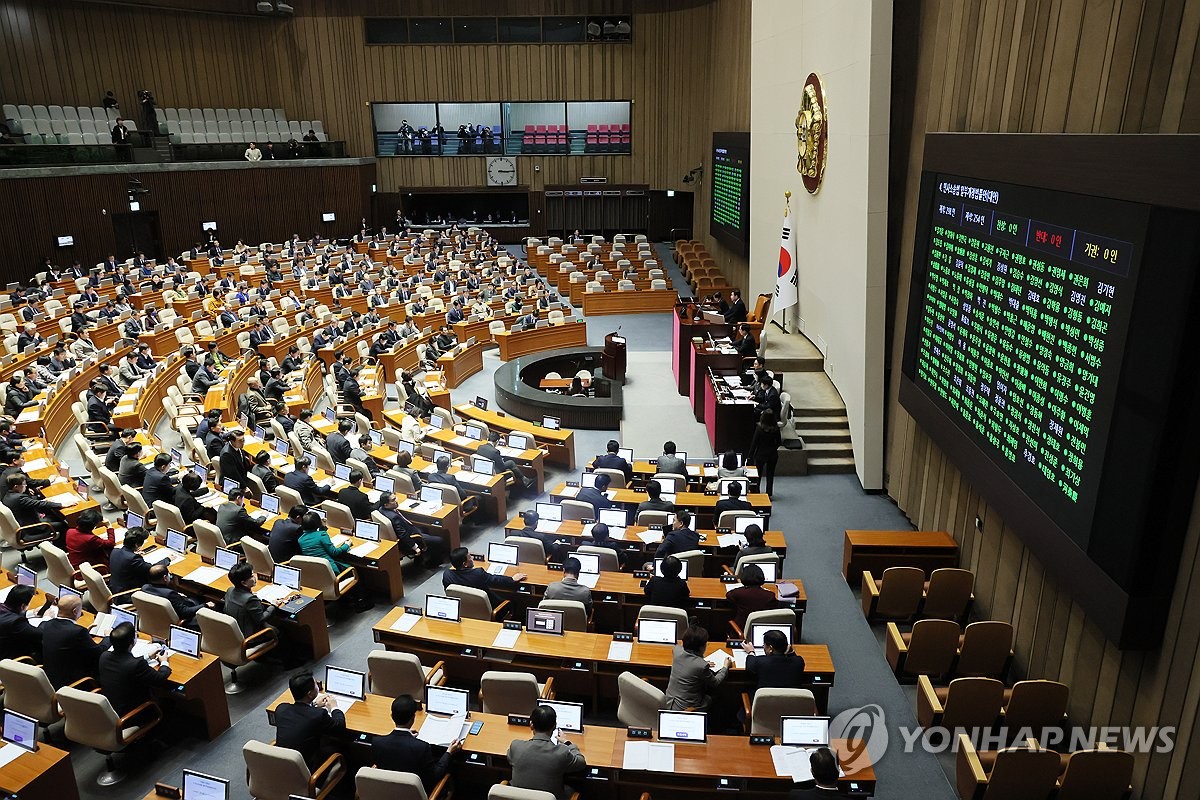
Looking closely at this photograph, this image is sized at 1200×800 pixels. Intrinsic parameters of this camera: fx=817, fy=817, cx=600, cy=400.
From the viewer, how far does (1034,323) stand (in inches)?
252

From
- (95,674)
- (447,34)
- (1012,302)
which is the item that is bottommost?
(95,674)

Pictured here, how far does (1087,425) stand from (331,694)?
5790 mm

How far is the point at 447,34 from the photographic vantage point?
31969 millimetres

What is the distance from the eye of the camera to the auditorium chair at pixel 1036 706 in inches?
239

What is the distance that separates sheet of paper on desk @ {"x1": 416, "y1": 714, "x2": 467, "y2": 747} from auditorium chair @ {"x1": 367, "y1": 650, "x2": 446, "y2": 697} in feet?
1.42

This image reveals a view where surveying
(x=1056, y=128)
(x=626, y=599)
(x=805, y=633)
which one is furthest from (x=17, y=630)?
(x=1056, y=128)

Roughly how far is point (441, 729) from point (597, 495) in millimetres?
4323

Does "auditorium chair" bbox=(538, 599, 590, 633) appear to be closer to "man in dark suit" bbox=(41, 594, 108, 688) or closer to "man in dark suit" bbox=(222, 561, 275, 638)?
"man in dark suit" bbox=(222, 561, 275, 638)

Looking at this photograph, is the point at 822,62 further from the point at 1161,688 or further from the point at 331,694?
the point at 331,694

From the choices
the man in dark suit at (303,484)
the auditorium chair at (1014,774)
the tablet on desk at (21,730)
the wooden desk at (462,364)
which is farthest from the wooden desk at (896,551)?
the wooden desk at (462,364)

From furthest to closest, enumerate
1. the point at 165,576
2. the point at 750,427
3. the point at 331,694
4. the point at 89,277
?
the point at 89,277, the point at 750,427, the point at 165,576, the point at 331,694

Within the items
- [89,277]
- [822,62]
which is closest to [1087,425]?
[822,62]

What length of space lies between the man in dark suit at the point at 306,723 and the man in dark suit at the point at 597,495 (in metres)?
4.36

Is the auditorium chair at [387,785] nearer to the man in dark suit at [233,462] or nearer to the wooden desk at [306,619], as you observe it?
the wooden desk at [306,619]
